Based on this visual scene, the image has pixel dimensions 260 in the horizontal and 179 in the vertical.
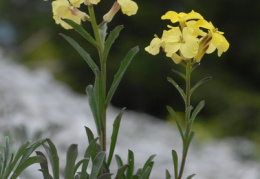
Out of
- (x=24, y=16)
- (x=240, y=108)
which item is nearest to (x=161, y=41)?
(x=240, y=108)

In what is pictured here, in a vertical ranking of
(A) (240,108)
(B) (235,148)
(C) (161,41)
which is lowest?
(C) (161,41)

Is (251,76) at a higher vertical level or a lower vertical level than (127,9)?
higher

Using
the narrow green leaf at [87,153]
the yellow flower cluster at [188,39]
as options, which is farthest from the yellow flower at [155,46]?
the narrow green leaf at [87,153]

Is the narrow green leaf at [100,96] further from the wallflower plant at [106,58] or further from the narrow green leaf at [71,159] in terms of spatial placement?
the narrow green leaf at [71,159]

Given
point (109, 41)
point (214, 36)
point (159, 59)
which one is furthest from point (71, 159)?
point (159, 59)

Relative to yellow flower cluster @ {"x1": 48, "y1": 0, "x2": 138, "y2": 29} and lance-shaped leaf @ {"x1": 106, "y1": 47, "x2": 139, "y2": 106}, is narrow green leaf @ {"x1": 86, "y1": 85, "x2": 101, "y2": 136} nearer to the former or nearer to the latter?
lance-shaped leaf @ {"x1": 106, "y1": 47, "x2": 139, "y2": 106}

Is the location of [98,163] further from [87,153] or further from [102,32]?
[102,32]

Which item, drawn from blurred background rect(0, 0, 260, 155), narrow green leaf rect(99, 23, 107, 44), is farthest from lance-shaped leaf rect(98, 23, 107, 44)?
blurred background rect(0, 0, 260, 155)

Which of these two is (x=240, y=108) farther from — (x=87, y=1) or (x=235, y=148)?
(x=87, y=1)
